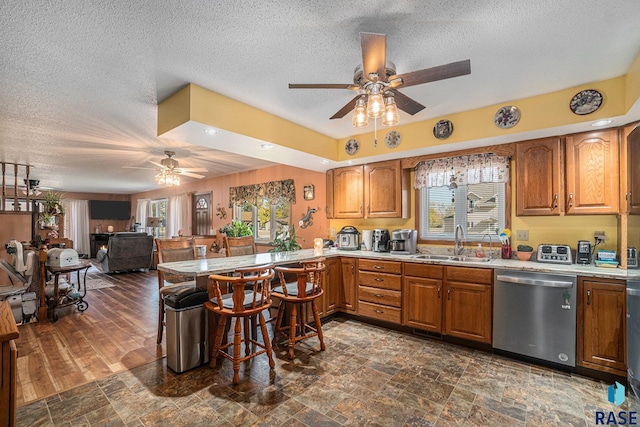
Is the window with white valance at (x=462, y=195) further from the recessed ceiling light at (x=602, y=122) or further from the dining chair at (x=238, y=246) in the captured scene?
the dining chair at (x=238, y=246)

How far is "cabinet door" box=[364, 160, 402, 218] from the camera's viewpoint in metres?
3.79

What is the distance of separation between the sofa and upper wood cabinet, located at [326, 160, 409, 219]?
5118 millimetres

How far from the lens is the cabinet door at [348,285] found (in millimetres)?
3703

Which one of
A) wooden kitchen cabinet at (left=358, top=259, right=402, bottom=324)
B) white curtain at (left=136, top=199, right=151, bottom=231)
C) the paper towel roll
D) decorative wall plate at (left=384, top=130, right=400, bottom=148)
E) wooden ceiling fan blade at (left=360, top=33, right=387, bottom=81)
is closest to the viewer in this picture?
wooden ceiling fan blade at (left=360, top=33, right=387, bottom=81)

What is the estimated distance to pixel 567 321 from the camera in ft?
8.00

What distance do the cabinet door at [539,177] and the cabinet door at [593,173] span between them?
80 mm

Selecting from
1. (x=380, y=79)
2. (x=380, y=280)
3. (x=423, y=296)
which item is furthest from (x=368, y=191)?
(x=380, y=79)

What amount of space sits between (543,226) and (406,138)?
1.70m

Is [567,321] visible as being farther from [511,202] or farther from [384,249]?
[384,249]

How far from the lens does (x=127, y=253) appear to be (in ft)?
22.5

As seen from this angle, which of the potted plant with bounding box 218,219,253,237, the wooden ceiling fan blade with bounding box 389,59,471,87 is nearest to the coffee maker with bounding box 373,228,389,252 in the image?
the wooden ceiling fan blade with bounding box 389,59,471,87

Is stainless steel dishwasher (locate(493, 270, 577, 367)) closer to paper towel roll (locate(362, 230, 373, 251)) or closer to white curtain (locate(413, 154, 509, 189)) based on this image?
white curtain (locate(413, 154, 509, 189))

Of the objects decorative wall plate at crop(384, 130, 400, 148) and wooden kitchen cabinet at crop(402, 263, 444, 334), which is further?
decorative wall plate at crop(384, 130, 400, 148)

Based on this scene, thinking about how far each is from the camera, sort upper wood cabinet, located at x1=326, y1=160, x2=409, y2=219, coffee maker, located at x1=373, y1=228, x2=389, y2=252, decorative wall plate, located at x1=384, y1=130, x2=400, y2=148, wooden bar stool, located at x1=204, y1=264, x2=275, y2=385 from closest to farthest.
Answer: wooden bar stool, located at x1=204, y1=264, x2=275, y2=385 → decorative wall plate, located at x1=384, y1=130, x2=400, y2=148 → upper wood cabinet, located at x1=326, y1=160, x2=409, y2=219 → coffee maker, located at x1=373, y1=228, x2=389, y2=252
